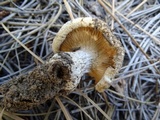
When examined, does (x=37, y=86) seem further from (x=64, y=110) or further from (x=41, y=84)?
(x=64, y=110)

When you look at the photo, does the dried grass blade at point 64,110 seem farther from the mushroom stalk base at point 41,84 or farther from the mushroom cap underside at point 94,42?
the mushroom cap underside at point 94,42

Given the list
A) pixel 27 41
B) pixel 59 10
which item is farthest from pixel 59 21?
pixel 27 41

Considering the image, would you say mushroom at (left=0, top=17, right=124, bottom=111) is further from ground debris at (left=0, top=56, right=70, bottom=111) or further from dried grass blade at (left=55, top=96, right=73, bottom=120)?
dried grass blade at (left=55, top=96, right=73, bottom=120)

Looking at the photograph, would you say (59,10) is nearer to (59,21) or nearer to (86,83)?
(59,21)

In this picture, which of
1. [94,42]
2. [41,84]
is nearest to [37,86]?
[41,84]

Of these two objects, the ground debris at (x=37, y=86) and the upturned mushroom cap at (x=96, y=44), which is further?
the upturned mushroom cap at (x=96, y=44)

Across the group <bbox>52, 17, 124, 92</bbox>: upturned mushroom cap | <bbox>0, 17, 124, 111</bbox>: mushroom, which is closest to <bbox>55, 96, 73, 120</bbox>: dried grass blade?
<bbox>0, 17, 124, 111</bbox>: mushroom

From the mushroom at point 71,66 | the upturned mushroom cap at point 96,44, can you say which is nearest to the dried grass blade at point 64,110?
the mushroom at point 71,66
